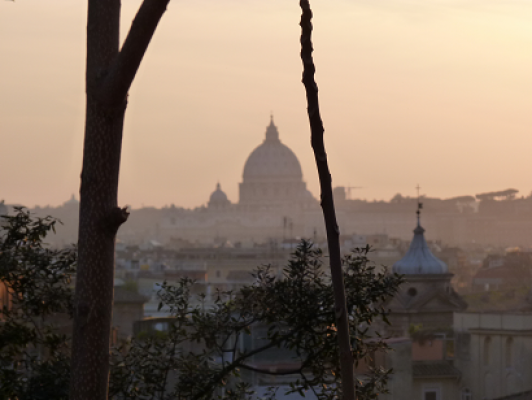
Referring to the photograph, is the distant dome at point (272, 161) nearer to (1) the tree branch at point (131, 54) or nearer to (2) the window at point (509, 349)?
(2) the window at point (509, 349)

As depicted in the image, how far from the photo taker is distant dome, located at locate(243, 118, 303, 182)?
304ft

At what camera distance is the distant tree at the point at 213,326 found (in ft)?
12.0

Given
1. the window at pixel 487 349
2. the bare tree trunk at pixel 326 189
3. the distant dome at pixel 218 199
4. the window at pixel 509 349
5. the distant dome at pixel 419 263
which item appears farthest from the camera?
the distant dome at pixel 218 199

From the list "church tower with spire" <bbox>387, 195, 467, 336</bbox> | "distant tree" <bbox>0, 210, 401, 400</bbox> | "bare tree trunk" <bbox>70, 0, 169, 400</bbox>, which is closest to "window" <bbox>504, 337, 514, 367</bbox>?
"church tower with spire" <bbox>387, 195, 467, 336</bbox>

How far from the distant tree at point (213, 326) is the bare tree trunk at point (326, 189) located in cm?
114

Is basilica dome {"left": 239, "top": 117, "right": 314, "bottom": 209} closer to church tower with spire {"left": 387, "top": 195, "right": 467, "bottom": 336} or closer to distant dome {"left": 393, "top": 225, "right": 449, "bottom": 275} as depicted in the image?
distant dome {"left": 393, "top": 225, "right": 449, "bottom": 275}

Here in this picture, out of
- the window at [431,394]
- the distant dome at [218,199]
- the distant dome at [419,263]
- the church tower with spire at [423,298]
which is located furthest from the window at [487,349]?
the distant dome at [218,199]

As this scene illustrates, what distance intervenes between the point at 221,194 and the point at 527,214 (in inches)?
1458

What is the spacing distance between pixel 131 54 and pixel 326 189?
55 cm

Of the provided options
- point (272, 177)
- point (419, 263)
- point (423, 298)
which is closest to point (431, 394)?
point (423, 298)

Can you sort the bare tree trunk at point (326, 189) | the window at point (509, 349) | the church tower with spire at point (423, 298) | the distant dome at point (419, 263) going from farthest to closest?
the distant dome at point (419, 263), the church tower with spire at point (423, 298), the window at point (509, 349), the bare tree trunk at point (326, 189)

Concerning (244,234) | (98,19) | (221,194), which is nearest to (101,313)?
(98,19)

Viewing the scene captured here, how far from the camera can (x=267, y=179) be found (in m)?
93.9

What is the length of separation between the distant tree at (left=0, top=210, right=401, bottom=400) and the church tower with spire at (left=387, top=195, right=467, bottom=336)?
47.3 feet
